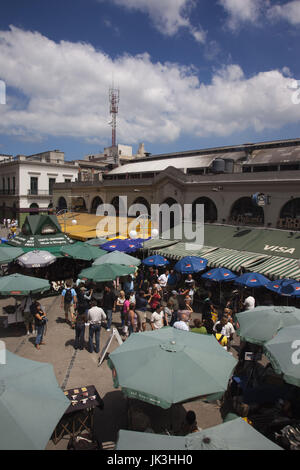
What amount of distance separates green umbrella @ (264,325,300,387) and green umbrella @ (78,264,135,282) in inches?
251

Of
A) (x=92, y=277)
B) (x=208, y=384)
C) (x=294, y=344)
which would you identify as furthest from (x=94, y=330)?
(x=294, y=344)

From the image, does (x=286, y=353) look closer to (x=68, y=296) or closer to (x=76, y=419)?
(x=76, y=419)

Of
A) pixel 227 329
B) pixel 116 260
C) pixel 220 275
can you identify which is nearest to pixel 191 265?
pixel 220 275

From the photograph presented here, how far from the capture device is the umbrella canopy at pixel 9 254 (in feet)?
45.9

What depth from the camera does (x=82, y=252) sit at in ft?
48.1

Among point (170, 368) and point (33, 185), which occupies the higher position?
point (33, 185)

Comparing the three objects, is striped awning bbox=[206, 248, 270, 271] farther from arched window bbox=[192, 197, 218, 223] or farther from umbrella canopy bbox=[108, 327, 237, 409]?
umbrella canopy bbox=[108, 327, 237, 409]

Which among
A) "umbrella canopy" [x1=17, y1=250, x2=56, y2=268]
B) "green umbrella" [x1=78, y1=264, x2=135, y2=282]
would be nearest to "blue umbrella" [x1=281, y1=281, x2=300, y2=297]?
"green umbrella" [x1=78, y1=264, x2=135, y2=282]

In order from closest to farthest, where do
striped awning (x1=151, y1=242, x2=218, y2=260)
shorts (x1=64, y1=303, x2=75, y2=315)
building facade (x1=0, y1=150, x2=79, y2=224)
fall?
shorts (x1=64, y1=303, x2=75, y2=315), striped awning (x1=151, y1=242, x2=218, y2=260), building facade (x1=0, y1=150, x2=79, y2=224)

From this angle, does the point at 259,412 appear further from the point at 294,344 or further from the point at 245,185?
the point at 245,185

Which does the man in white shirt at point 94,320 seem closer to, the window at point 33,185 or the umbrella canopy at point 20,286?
the umbrella canopy at point 20,286

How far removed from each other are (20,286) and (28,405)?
616cm

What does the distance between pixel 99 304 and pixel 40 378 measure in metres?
7.08

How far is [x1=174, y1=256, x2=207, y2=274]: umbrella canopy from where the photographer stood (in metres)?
13.0
